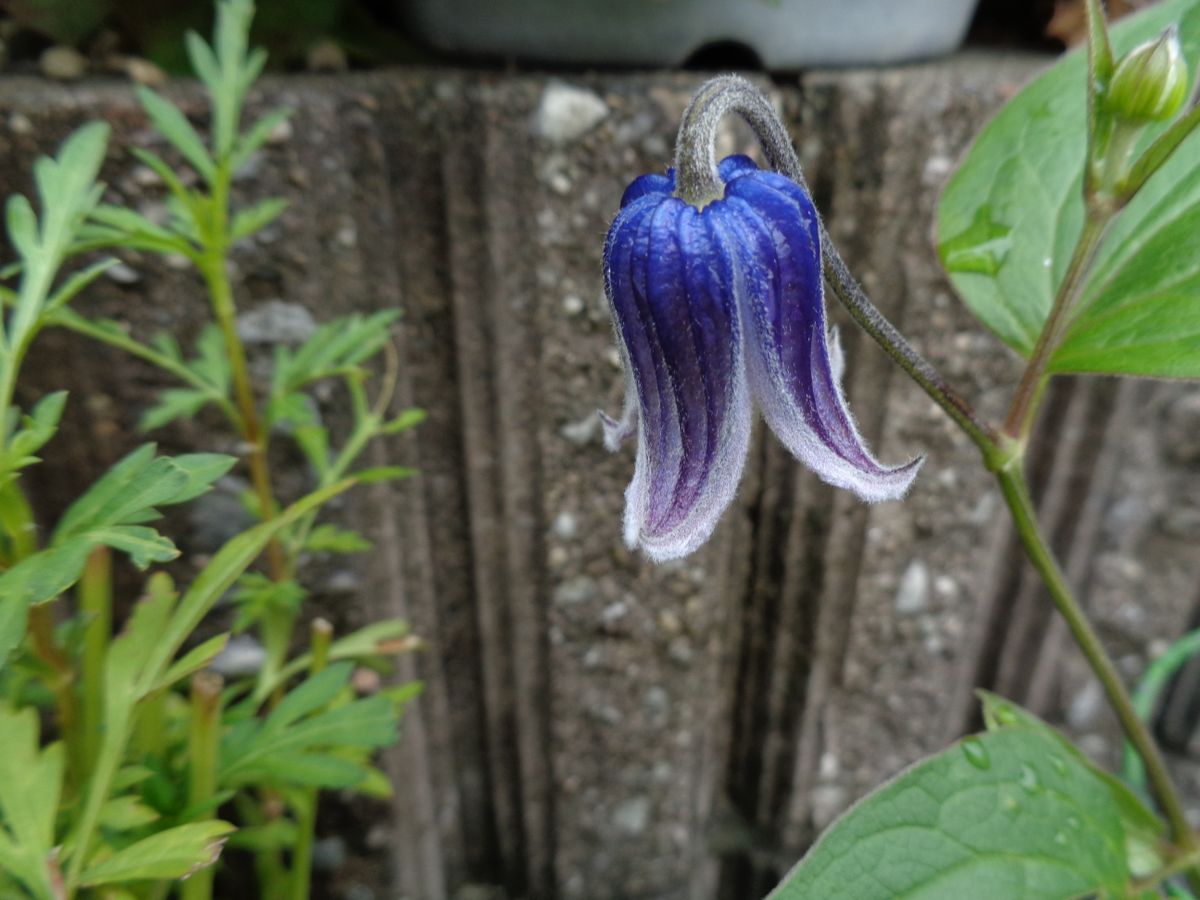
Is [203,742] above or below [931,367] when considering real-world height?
below

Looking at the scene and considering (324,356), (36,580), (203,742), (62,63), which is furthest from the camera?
(62,63)

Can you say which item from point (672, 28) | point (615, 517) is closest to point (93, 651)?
point (615, 517)

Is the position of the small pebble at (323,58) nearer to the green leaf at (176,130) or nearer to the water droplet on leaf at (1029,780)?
the green leaf at (176,130)

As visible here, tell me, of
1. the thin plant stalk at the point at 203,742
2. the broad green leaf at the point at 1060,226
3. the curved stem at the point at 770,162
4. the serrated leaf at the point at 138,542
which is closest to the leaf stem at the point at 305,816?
the thin plant stalk at the point at 203,742

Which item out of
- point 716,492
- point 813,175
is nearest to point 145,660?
point 716,492

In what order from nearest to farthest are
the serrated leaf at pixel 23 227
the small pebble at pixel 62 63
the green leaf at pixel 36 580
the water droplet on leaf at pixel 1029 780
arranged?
1. the green leaf at pixel 36 580
2. the serrated leaf at pixel 23 227
3. the water droplet on leaf at pixel 1029 780
4. the small pebble at pixel 62 63

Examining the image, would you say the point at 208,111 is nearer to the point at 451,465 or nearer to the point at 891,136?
the point at 451,465

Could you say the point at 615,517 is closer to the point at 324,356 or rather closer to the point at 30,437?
the point at 324,356

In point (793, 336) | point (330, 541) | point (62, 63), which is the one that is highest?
point (62, 63)
